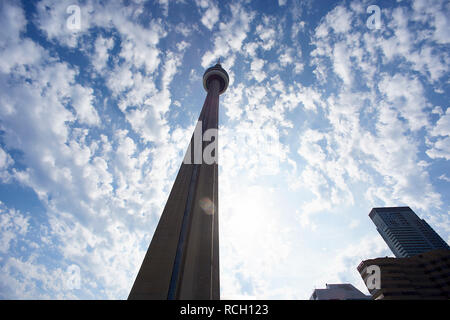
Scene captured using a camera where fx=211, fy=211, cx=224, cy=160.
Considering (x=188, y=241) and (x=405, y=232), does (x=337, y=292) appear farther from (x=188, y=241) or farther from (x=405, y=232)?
(x=188, y=241)

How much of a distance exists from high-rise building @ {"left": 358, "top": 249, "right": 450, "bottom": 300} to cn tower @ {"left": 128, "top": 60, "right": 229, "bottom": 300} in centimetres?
6587

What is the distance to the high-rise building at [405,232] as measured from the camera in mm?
132375

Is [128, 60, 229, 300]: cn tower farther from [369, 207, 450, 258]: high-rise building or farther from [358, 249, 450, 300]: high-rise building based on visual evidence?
[369, 207, 450, 258]: high-rise building

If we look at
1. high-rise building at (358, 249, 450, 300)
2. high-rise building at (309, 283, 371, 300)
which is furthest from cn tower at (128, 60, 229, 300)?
high-rise building at (309, 283, 371, 300)

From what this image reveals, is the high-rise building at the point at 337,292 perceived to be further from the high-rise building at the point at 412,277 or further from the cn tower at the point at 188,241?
the cn tower at the point at 188,241

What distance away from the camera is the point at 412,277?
6531 cm

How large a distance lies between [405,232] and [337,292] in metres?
90.8

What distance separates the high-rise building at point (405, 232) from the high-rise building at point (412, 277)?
7989 centimetres
